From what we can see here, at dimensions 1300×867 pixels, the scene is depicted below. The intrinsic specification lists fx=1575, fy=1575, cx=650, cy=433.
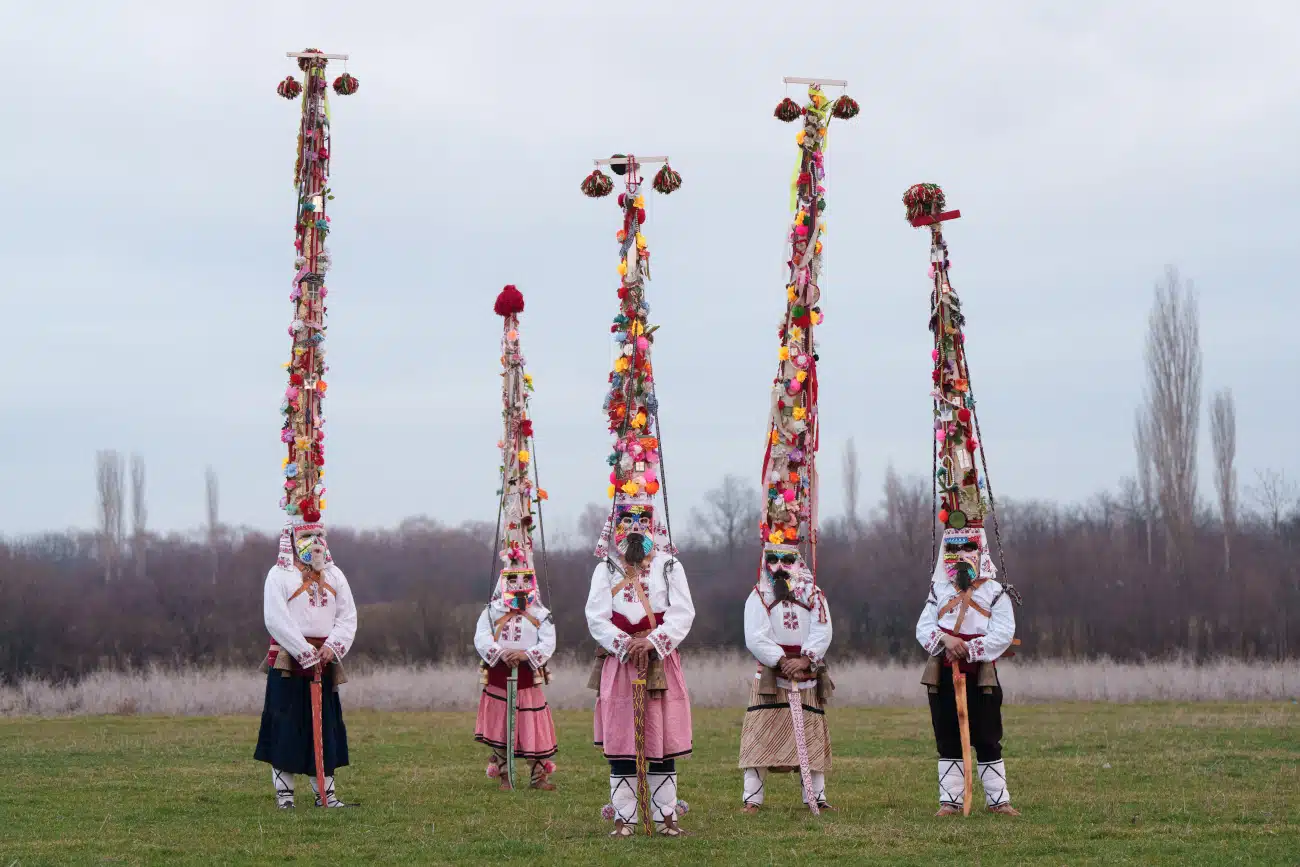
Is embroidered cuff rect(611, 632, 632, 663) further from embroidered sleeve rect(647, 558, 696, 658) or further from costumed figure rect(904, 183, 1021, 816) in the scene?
costumed figure rect(904, 183, 1021, 816)

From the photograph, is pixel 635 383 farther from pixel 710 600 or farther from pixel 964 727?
pixel 710 600

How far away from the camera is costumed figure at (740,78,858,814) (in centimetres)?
1207

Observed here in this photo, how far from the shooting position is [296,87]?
13.9 metres

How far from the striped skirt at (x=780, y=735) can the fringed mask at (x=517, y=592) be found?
10.2ft

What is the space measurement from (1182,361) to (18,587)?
2746 centimetres

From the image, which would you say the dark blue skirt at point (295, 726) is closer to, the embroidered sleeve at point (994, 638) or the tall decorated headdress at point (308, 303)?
the tall decorated headdress at point (308, 303)

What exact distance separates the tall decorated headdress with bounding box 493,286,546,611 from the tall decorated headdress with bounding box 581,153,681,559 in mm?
3423

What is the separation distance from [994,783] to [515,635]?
496 centimetres

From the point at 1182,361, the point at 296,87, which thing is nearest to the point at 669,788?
the point at 296,87

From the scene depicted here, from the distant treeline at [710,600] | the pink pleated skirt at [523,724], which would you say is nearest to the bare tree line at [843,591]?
the distant treeline at [710,600]

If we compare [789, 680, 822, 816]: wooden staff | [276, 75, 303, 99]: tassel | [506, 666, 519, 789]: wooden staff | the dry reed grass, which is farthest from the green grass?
[276, 75, 303, 99]: tassel

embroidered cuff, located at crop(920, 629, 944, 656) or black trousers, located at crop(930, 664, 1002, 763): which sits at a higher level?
embroidered cuff, located at crop(920, 629, 944, 656)

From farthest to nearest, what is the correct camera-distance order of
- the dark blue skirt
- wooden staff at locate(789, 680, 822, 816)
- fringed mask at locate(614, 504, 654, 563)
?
the dark blue skirt
wooden staff at locate(789, 680, 822, 816)
fringed mask at locate(614, 504, 654, 563)

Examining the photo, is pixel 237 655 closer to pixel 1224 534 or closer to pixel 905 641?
pixel 905 641
